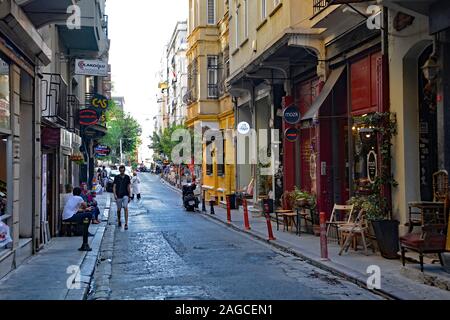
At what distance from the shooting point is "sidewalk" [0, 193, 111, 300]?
834 centimetres

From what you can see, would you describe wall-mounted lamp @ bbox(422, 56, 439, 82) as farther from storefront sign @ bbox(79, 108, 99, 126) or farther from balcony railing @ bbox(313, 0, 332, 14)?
storefront sign @ bbox(79, 108, 99, 126)

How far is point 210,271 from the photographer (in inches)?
413

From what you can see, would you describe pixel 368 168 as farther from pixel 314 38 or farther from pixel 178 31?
pixel 178 31

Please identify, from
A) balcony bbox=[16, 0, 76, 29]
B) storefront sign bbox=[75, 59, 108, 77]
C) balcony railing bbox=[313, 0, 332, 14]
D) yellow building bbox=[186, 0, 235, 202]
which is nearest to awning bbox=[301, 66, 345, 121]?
balcony railing bbox=[313, 0, 332, 14]

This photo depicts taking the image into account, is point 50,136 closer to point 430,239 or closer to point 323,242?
point 323,242

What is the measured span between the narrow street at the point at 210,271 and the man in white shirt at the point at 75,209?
3.62 feet

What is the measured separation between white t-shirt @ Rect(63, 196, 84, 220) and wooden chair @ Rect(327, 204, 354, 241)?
6137 millimetres

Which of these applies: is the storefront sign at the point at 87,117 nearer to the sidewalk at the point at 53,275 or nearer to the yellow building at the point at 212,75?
the yellow building at the point at 212,75

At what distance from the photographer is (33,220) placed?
39.9 feet

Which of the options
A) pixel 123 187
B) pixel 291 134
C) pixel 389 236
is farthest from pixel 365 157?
pixel 123 187

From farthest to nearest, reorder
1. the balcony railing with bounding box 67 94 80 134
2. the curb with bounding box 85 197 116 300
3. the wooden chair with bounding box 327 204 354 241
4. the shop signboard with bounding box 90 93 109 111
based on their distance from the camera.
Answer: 1. the shop signboard with bounding box 90 93 109 111
2. the balcony railing with bounding box 67 94 80 134
3. the wooden chair with bounding box 327 204 354 241
4. the curb with bounding box 85 197 116 300

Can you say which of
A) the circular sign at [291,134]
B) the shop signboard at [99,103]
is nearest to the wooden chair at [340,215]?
the circular sign at [291,134]

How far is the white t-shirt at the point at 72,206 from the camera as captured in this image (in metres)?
15.0
